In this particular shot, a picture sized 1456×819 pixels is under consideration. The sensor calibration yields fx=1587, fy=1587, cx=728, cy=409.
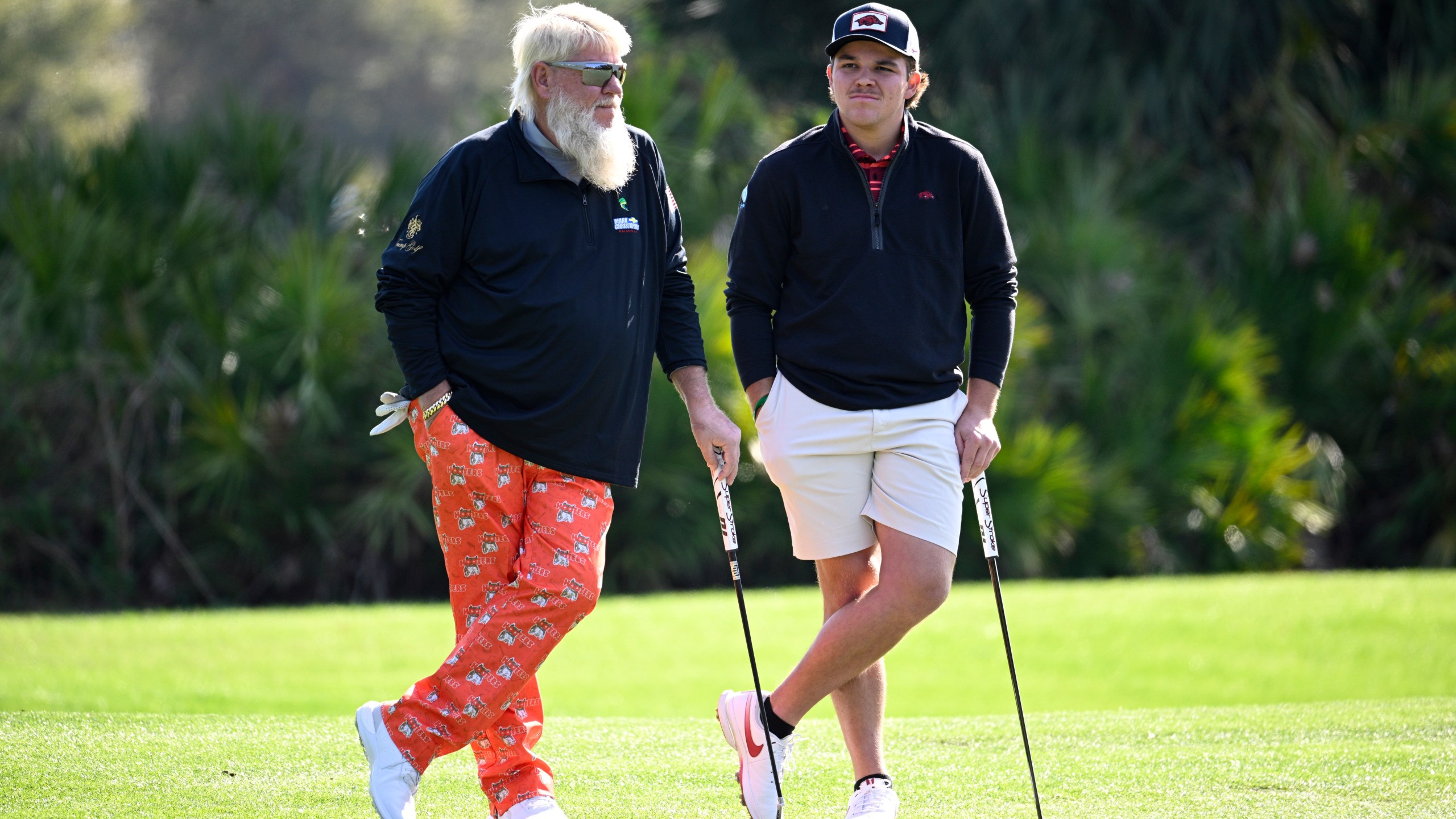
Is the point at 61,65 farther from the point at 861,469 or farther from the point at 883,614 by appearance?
the point at 883,614

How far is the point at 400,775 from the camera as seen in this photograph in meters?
3.75

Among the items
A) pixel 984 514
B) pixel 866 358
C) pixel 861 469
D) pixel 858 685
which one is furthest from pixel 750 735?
pixel 866 358

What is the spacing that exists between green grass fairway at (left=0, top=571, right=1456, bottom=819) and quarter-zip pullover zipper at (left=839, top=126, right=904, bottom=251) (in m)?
1.45

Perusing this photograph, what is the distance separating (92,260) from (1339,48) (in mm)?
10711

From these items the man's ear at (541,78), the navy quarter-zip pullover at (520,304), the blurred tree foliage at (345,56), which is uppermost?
the man's ear at (541,78)

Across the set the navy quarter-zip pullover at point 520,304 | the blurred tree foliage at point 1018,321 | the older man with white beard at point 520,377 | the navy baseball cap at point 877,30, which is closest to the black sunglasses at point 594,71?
the older man with white beard at point 520,377

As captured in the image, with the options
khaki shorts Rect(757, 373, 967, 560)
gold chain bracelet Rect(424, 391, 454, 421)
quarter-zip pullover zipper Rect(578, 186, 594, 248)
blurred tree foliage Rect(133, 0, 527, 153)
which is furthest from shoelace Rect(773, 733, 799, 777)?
blurred tree foliage Rect(133, 0, 527, 153)

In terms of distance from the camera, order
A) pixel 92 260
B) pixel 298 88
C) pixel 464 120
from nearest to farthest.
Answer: pixel 92 260
pixel 464 120
pixel 298 88

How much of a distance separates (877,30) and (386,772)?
85.1 inches

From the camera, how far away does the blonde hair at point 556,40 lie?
393cm

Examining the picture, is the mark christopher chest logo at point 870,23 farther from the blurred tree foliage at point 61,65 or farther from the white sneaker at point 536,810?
the blurred tree foliage at point 61,65

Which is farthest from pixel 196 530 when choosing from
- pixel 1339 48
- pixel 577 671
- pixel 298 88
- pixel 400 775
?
pixel 298 88

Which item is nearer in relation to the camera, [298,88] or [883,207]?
[883,207]

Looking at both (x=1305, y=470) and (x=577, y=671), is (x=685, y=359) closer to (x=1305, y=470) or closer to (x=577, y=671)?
(x=577, y=671)
